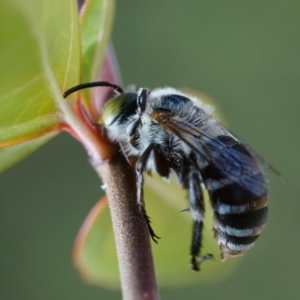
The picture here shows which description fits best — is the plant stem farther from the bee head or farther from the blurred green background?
the blurred green background

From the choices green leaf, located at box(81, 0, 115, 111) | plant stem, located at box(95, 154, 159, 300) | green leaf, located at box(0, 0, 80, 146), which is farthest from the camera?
green leaf, located at box(81, 0, 115, 111)

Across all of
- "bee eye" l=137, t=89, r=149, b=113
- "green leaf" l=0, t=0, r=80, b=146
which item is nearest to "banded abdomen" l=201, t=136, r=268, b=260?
"bee eye" l=137, t=89, r=149, b=113

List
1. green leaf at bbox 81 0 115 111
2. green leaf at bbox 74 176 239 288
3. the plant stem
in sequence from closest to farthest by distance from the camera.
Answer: the plant stem
green leaf at bbox 81 0 115 111
green leaf at bbox 74 176 239 288

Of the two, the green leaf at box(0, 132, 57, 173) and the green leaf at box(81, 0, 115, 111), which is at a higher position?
the green leaf at box(81, 0, 115, 111)

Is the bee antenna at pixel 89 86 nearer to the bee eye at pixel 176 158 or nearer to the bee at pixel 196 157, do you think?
the bee at pixel 196 157

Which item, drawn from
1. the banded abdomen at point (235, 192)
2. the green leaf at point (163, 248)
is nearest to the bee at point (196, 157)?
the banded abdomen at point (235, 192)

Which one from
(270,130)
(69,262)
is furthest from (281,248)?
(69,262)

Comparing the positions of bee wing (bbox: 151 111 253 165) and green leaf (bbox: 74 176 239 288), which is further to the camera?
green leaf (bbox: 74 176 239 288)
